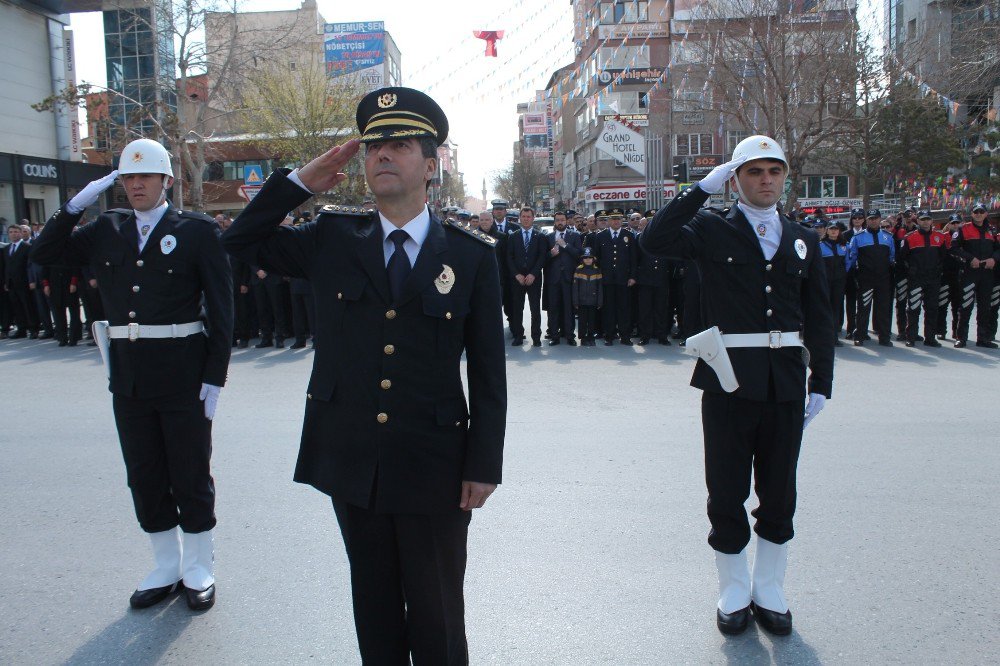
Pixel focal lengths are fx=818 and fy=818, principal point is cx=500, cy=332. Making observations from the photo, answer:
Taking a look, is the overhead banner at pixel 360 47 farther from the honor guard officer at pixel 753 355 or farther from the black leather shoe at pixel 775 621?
the black leather shoe at pixel 775 621

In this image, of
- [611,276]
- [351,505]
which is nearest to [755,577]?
[351,505]

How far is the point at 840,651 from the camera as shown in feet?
11.5

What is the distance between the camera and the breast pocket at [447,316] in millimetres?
2627

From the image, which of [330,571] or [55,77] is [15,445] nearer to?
[330,571]

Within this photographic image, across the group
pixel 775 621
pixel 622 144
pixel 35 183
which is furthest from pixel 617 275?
pixel 35 183

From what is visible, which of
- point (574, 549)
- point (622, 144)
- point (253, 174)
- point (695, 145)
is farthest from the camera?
point (695, 145)

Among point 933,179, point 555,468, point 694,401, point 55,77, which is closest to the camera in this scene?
point 555,468

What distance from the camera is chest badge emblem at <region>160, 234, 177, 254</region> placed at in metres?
4.02

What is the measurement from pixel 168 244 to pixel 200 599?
5.68ft

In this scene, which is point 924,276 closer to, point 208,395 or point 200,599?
point 208,395

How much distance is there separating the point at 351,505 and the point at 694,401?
634cm

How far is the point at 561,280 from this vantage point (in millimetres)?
13305

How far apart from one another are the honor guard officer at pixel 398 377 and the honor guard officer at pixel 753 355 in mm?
1429

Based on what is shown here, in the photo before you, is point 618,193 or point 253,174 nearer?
point 253,174
